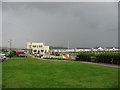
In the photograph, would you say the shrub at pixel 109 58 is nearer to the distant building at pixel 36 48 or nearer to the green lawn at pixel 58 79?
the green lawn at pixel 58 79

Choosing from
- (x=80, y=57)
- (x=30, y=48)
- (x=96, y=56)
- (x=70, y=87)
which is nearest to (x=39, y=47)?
(x=30, y=48)

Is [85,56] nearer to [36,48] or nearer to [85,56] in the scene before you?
[85,56]

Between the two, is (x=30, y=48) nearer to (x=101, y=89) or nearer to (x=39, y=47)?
(x=39, y=47)

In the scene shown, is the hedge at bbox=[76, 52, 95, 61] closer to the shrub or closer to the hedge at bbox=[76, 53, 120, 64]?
the hedge at bbox=[76, 53, 120, 64]

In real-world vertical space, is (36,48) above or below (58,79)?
above

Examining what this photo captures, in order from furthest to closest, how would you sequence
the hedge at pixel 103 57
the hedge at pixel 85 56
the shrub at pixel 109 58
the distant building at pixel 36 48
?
the distant building at pixel 36 48, the hedge at pixel 85 56, the hedge at pixel 103 57, the shrub at pixel 109 58

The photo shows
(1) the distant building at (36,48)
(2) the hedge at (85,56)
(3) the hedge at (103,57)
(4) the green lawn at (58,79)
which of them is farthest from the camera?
(1) the distant building at (36,48)

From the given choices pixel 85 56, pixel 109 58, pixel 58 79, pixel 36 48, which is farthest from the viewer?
pixel 36 48

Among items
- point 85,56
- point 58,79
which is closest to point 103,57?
point 85,56

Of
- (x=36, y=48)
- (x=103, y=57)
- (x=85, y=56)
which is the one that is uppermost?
(x=36, y=48)

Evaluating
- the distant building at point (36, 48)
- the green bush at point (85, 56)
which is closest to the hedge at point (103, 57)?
the green bush at point (85, 56)

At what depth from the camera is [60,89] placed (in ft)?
18.5

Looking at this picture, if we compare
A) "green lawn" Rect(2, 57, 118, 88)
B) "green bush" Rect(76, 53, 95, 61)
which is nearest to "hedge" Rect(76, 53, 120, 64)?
"green bush" Rect(76, 53, 95, 61)

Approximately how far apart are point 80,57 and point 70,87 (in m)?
17.0
